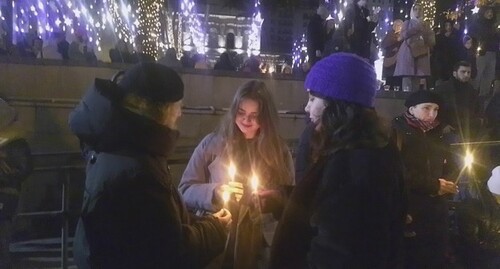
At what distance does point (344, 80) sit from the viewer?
284 centimetres

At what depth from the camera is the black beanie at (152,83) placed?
274 cm

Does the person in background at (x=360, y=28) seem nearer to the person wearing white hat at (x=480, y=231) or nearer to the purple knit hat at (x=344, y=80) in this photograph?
the person wearing white hat at (x=480, y=231)

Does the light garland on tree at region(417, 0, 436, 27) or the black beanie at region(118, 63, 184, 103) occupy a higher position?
the light garland on tree at region(417, 0, 436, 27)

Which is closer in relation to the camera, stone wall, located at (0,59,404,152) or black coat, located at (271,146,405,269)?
black coat, located at (271,146,405,269)

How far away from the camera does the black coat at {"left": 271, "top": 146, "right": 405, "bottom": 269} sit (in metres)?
2.61

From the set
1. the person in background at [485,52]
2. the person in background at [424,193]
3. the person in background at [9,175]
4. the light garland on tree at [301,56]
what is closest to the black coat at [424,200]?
the person in background at [424,193]

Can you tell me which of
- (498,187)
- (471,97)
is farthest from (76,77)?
(498,187)

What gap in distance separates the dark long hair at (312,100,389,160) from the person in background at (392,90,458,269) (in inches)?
92.4

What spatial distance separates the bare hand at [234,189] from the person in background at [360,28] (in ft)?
29.4

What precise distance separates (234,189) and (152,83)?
1103mm

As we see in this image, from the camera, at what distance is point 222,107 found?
10844 mm

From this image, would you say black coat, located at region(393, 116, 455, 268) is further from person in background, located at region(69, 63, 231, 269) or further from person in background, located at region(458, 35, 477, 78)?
person in background, located at region(458, 35, 477, 78)

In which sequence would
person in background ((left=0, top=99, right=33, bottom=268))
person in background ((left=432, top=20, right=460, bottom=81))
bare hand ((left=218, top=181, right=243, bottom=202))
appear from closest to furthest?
bare hand ((left=218, top=181, right=243, bottom=202)) → person in background ((left=0, top=99, right=33, bottom=268)) → person in background ((left=432, top=20, right=460, bottom=81))

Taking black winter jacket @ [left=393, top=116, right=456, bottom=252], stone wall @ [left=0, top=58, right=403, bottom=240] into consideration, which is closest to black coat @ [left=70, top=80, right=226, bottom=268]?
black winter jacket @ [left=393, top=116, right=456, bottom=252]
